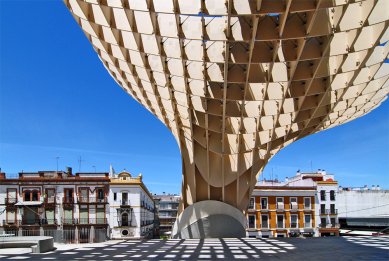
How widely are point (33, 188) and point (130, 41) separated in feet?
175

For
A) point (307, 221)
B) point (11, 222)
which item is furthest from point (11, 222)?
point (307, 221)

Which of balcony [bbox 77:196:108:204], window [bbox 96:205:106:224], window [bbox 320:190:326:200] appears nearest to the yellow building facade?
window [bbox 320:190:326:200]

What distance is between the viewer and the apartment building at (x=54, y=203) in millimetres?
63938

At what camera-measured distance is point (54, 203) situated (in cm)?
6488

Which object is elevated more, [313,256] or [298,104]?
[298,104]

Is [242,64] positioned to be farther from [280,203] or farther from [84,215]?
[280,203]

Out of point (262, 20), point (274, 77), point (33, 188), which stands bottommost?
point (33, 188)

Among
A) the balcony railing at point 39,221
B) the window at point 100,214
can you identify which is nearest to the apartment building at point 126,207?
the window at point 100,214

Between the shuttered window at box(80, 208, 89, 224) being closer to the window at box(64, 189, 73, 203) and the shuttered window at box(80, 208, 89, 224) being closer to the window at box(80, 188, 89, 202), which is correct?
the window at box(80, 188, 89, 202)

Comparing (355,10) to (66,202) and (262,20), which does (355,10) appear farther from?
(66,202)

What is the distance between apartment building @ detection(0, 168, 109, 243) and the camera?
63.9 m

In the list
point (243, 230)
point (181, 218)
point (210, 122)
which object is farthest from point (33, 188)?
point (210, 122)

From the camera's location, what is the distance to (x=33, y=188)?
6569 cm

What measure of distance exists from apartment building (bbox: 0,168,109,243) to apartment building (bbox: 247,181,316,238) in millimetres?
27819
